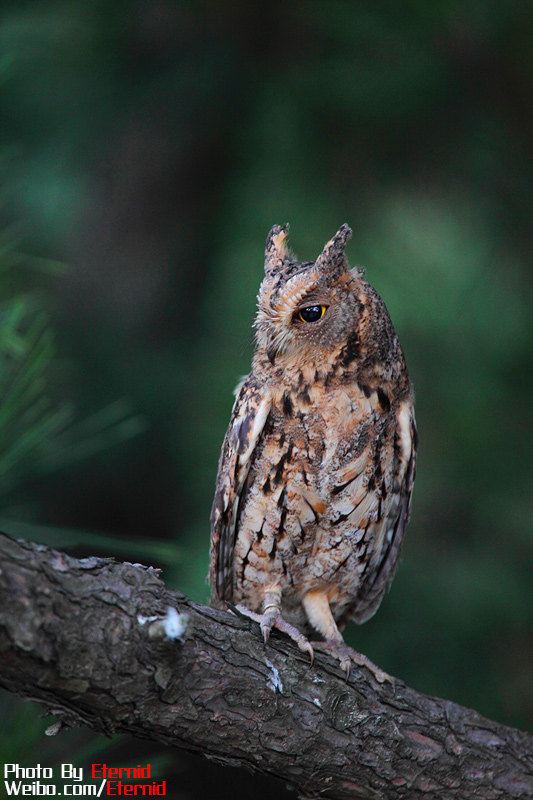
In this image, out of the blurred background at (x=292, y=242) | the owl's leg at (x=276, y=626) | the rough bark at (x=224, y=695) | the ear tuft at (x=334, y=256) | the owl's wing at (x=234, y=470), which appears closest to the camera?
the rough bark at (x=224, y=695)

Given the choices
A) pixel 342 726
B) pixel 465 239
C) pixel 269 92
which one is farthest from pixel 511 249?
pixel 342 726

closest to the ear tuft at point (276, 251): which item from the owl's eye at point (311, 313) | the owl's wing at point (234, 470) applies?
the owl's eye at point (311, 313)

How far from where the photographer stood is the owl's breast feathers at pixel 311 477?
230 cm

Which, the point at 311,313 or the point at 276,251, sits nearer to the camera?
the point at 311,313

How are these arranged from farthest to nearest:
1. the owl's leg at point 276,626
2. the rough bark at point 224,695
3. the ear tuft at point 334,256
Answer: the ear tuft at point 334,256
the owl's leg at point 276,626
the rough bark at point 224,695

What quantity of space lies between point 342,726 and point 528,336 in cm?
198

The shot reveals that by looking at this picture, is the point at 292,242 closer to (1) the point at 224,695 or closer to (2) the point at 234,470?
(2) the point at 234,470

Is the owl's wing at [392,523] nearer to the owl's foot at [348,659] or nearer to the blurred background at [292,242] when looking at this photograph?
the owl's foot at [348,659]

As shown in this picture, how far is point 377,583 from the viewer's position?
2.58 metres

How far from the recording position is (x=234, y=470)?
237cm

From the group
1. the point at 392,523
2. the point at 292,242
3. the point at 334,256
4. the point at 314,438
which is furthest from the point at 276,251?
the point at 292,242

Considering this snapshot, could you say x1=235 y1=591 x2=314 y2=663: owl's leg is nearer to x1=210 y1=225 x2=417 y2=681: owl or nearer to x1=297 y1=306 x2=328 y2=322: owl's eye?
x1=210 y1=225 x2=417 y2=681: owl

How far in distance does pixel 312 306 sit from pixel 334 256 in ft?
0.39

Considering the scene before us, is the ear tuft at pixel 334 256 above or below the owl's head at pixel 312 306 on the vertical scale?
above
